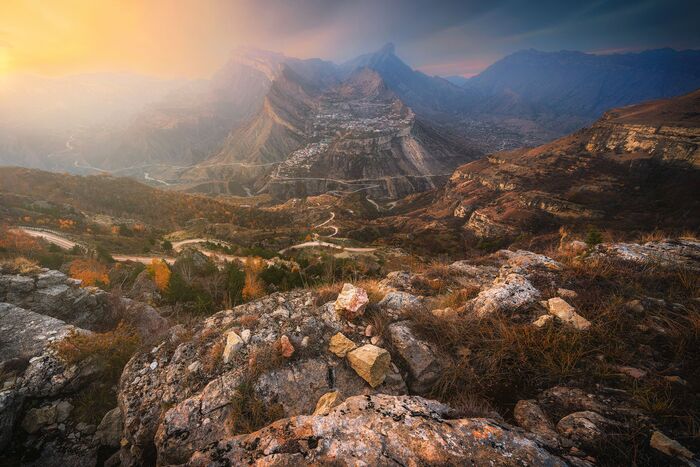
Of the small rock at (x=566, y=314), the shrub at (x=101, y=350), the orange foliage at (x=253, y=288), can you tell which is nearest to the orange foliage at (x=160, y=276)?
the orange foliage at (x=253, y=288)

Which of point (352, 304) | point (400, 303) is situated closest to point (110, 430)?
point (352, 304)

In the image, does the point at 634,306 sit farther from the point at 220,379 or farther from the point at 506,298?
the point at 220,379

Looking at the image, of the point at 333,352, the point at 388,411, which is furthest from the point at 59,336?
the point at 388,411

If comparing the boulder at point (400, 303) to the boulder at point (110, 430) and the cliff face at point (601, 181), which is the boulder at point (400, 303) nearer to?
the boulder at point (110, 430)

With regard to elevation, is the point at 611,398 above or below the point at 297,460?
below

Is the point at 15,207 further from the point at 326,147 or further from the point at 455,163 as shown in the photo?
the point at 455,163

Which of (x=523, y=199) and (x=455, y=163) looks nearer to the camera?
(x=523, y=199)

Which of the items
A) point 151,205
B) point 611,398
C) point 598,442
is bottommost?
point 151,205

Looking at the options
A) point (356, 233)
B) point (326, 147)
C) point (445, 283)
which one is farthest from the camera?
point (326, 147)
